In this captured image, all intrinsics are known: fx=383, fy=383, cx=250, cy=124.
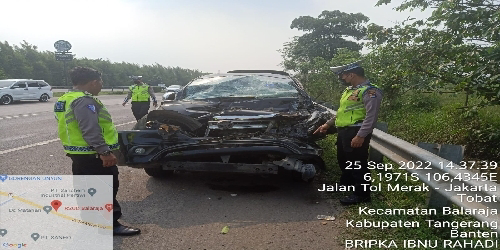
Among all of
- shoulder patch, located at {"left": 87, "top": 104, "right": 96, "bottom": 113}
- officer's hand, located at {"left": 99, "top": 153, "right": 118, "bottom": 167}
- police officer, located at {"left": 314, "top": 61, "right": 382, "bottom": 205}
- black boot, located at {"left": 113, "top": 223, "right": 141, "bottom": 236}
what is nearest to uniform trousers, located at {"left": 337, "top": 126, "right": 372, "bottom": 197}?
police officer, located at {"left": 314, "top": 61, "right": 382, "bottom": 205}

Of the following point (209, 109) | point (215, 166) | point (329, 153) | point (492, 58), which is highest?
point (492, 58)

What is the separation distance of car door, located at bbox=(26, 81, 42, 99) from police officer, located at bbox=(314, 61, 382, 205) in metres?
22.6

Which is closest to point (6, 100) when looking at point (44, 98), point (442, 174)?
point (44, 98)

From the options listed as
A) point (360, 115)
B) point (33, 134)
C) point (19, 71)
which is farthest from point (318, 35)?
point (360, 115)

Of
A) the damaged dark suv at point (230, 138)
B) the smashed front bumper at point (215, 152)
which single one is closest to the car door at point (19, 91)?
the damaged dark suv at point (230, 138)

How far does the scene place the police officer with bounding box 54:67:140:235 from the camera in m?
3.06

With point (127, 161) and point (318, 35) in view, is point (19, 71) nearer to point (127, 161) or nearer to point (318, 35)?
point (318, 35)

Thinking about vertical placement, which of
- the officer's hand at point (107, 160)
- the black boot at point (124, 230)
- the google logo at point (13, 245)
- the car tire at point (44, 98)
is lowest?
the car tire at point (44, 98)

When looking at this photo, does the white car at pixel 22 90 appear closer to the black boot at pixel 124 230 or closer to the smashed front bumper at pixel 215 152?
the smashed front bumper at pixel 215 152

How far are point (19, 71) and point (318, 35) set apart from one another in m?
32.3

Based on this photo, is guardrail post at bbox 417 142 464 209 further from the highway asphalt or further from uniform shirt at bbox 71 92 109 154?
uniform shirt at bbox 71 92 109 154

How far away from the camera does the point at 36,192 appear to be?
4.14 metres

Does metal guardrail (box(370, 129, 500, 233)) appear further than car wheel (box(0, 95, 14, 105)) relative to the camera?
No

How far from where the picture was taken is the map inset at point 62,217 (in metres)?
3.06
